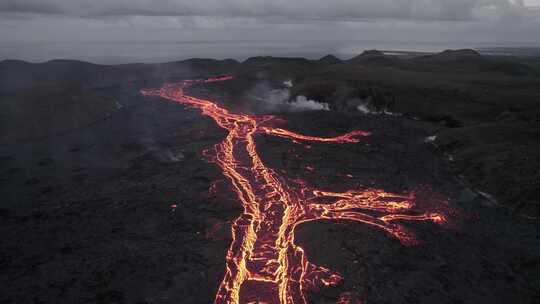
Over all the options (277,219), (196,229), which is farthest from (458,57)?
(196,229)

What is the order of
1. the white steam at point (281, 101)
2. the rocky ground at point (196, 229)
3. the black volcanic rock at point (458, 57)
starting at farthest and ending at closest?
the black volcanic rock at point (458, 57)
the white steam at point (281, 101)
the rocky ground at point (196, 229)

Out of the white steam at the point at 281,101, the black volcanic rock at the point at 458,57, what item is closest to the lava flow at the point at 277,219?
the white steam at the point at 281,101

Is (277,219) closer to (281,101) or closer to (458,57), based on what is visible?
(281,101)

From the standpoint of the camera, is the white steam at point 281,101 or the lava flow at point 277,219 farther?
the white steam at point 281,101

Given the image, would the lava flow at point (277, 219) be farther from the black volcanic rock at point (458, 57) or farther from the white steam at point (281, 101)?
the black volcanic rock at point (458, 57)

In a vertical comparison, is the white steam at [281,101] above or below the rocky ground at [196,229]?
above

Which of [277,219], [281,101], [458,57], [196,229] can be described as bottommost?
[196,229]

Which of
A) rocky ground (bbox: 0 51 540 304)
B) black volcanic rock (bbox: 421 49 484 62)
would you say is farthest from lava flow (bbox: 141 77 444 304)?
black volcanic rock (bbox: 421 49 484 62)

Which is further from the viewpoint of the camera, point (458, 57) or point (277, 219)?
point (458, 57)
